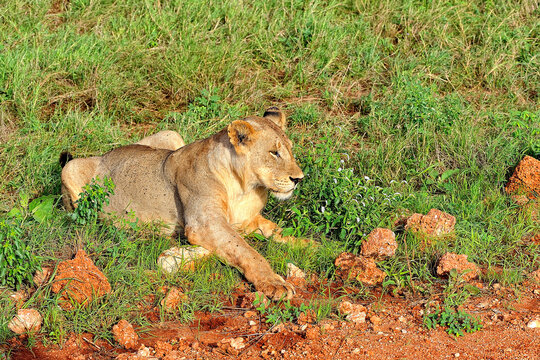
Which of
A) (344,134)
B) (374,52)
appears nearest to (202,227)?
(344,134)

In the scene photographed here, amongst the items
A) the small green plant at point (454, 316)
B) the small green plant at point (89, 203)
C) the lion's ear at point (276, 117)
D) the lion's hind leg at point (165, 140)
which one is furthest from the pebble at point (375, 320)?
the lion's hind leg at point (165, 140)

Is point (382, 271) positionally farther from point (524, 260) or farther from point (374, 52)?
point (374, 52)

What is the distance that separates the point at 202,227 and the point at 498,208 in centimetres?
235

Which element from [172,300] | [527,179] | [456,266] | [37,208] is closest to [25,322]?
[172,300]

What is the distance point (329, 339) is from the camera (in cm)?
404

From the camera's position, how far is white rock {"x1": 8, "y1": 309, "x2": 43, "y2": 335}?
4113mm

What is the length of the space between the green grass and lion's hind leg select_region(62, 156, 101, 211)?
0.12m

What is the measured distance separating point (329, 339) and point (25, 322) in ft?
5.71

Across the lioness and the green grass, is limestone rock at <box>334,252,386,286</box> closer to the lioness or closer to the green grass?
the green grass

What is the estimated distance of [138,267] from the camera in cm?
481

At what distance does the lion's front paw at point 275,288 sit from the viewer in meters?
4.60

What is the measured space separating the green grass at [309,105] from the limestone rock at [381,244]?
82 millimetres

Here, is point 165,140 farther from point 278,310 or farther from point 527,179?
point 527,179

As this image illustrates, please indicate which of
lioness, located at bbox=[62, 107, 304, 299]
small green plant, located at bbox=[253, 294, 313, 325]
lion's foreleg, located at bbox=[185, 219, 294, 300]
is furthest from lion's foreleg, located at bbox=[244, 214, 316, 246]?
small green plant, located at bbox=[253, 294, 313, 325]
